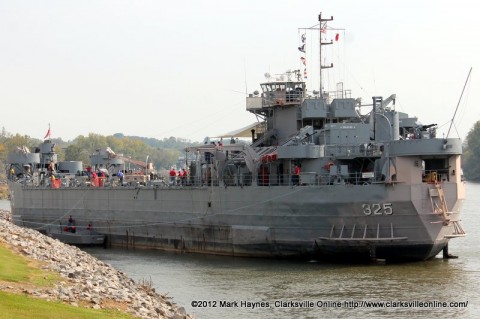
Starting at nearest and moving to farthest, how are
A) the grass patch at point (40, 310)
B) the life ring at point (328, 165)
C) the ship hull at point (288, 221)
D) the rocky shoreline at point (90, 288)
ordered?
the grass patch at point (40, 310), the rocky shoreline at point (90, 288), the ship hull at point (288, 221), the life ring at point (328, 165)

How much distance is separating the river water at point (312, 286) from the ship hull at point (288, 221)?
33.9 inches

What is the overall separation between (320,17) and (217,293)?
808 inches

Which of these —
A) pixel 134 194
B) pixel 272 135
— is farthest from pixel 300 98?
pixel 134 194

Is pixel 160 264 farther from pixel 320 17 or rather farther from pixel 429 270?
pixel 320 17

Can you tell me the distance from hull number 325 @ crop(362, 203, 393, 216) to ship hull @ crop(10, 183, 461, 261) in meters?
0.04

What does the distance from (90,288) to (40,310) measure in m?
4.37

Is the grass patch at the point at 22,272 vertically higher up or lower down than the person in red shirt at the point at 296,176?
lower down

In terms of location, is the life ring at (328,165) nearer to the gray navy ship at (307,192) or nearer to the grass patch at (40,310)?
the gray navy ship at (307,192)

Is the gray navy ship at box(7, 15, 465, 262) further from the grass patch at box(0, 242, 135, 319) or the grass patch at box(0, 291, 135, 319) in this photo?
the grass patch at box(0, 291, 135, 319)

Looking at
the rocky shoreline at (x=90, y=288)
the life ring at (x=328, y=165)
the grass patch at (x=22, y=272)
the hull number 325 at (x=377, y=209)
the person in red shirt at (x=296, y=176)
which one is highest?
the life ring at (x=328, y=165)

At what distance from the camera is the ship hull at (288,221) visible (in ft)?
115

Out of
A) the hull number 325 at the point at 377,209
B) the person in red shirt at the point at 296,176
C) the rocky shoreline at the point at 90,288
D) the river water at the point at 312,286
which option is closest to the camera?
the rocky shoreline at the point at 90,288

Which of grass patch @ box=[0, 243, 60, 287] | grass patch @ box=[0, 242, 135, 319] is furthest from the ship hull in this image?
grass patch @ box=[0, 242, 135, 319]

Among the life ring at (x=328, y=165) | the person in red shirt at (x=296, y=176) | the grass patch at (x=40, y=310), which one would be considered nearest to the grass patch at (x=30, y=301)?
the grass patch at (x=40, y=310)
